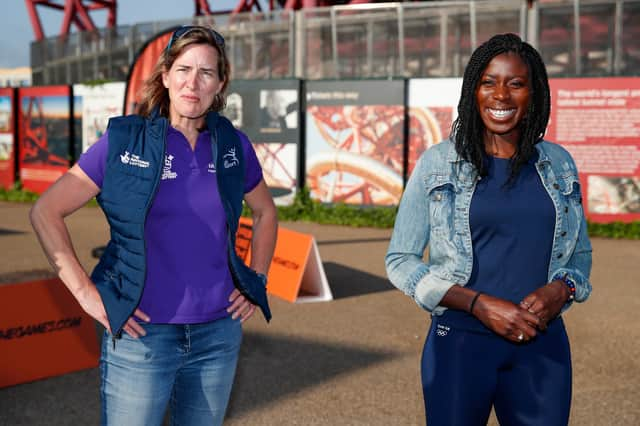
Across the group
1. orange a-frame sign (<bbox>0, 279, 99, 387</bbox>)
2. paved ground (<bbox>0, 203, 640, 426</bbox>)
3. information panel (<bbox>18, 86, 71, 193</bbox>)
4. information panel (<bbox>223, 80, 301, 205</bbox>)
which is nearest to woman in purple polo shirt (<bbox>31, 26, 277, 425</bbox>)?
paved ground (<bbox>0, 203, 640, 426</bbox>)

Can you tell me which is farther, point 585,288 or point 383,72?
point 383,72

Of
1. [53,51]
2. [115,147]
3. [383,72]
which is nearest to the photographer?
[115,147]

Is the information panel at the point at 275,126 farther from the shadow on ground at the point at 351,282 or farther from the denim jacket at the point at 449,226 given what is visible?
the denim jacket at the point at 449,226

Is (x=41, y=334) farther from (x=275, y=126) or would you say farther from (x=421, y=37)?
(x=421, y=37)

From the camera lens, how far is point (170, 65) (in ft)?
8.77

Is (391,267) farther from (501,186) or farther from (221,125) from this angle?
(221,125)

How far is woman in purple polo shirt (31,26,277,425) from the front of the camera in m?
2.50

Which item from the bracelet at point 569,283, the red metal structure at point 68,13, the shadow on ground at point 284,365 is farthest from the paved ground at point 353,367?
the red metal structure at point 68,13

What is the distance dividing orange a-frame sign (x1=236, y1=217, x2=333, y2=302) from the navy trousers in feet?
19.5

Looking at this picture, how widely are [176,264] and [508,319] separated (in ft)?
3.75

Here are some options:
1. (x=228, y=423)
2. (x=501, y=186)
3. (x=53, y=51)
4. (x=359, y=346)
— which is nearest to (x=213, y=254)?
(x=501, y=186)

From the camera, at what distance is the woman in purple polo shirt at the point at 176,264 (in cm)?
250

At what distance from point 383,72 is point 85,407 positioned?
13666 millimetres

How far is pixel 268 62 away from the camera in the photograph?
18.9m
